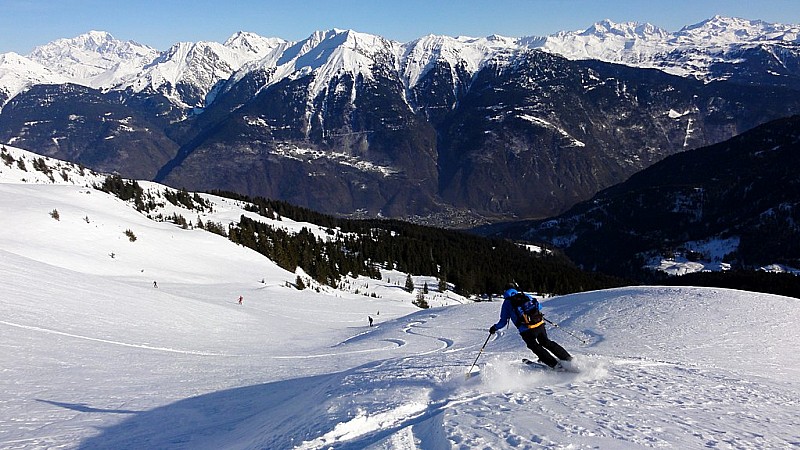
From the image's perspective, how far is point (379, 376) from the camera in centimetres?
1138

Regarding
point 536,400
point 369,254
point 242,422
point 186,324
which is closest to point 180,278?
point 186,324

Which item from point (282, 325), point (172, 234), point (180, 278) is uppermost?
point (172, 234)

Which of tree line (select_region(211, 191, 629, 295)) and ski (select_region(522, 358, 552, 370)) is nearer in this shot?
ski (select_region(522, 358, 552, 370))

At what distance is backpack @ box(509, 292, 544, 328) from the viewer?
11.7 meters

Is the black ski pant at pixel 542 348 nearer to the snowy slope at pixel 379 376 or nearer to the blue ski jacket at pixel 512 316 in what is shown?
the blue ski jacket at pixel 512 316

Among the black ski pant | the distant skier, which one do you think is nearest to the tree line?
the distant skier

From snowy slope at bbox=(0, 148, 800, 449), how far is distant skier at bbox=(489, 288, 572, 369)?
0.45 m

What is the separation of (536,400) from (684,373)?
5091 mm

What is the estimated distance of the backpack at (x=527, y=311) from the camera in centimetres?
1173

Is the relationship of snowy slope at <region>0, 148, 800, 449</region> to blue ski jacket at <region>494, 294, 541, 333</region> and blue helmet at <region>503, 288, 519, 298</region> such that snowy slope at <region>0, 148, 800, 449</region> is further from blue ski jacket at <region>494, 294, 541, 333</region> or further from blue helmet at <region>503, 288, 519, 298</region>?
blue helmet at <region>503, 288, 519, 298</region>

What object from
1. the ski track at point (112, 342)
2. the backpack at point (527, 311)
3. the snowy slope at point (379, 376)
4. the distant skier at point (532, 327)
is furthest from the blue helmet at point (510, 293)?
the ski track at point (112, 342)

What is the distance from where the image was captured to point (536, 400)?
9.48 meters

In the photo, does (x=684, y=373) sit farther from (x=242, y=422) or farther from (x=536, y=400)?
(x=242, y=422)

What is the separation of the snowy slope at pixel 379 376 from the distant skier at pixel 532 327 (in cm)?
45
